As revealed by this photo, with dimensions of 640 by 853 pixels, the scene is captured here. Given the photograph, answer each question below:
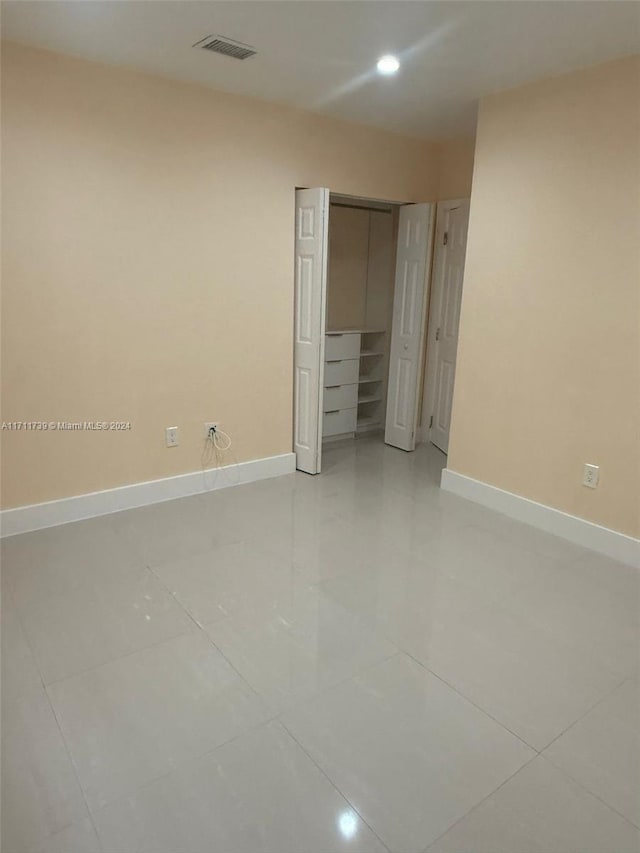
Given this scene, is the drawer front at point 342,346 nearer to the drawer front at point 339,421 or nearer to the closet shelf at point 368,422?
the drawer front at point 339,421

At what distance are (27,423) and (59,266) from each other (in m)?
0.87

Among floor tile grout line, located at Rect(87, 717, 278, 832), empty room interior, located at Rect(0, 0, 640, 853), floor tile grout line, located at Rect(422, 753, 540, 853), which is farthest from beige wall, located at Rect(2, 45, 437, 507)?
floor tile grout line, located at Rect(422, 753, 540, 853)

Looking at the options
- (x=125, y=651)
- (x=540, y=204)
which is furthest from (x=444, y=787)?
(x=540, y=204)

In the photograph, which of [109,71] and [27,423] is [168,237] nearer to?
[109,71]

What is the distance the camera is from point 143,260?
3215mm

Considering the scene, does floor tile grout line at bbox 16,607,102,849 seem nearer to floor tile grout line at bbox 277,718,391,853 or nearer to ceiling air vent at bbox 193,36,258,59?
floor tile grout line at bbox 277,718,391,853

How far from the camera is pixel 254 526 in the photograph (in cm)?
325

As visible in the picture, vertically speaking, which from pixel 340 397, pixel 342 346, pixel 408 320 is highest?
pixel 408 320

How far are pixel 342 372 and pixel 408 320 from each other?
72 centimetres

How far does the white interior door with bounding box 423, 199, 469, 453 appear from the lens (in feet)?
14.0

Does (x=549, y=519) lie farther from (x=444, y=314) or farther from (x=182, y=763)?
(x=182, y=763)

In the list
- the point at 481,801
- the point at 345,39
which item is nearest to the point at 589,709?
the point at 481,801

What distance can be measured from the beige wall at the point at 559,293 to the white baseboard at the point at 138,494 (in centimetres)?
155

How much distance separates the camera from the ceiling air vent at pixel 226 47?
8.36 ft
